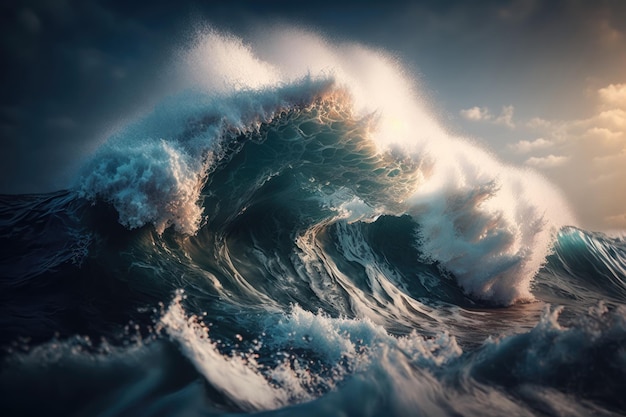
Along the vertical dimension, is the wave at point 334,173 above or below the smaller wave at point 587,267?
above

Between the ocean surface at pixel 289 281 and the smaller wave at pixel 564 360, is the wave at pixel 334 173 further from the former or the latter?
the smaller wave at pixel 564 360

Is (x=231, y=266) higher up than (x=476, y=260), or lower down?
higher up

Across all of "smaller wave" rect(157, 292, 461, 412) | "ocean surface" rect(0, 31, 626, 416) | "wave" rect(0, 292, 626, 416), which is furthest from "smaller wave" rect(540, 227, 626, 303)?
"smaller wave" rect(157, 292, 461, 412)

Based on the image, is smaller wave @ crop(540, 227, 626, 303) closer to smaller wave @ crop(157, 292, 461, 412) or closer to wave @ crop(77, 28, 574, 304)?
wave @ crop(77, 28, 574, 304)

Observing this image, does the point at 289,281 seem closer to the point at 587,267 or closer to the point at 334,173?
the point at 334,173

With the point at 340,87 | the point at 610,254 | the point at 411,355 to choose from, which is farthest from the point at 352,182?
the point at 610,254

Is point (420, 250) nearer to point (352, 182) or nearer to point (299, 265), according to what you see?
point (352, 182)

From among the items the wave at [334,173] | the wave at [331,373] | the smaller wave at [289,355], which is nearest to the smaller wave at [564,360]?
the wave at [331,373]

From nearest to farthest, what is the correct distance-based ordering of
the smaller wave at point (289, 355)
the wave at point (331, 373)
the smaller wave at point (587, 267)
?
the wave at point (331, 373)
the smaller wave at point (289, 355)
the smaller wave at point (587, 267)

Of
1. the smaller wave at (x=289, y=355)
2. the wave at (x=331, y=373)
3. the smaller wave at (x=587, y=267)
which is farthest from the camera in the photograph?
the smaller wave at (x=587, y=267)
